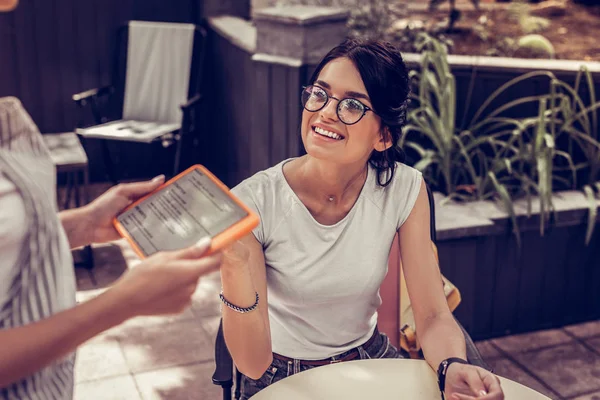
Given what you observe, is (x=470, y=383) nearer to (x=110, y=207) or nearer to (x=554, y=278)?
(x=110, y=207)

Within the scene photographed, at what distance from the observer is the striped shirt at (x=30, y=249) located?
1034 mm

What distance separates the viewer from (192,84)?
505 centimetres

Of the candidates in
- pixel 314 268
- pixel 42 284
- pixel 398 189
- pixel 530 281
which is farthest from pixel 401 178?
pixel 530 281

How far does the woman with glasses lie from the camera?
1875mm

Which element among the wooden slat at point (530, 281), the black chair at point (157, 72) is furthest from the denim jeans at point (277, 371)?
the black chair at point (157, 72)

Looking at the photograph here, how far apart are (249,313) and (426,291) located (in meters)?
0.49

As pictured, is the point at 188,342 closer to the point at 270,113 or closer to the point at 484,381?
the point at 270,113

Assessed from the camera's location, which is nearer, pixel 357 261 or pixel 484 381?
pixel 484 381

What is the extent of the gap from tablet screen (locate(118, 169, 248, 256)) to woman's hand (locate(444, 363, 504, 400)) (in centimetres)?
67

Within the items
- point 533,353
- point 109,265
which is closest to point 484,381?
point 533,353

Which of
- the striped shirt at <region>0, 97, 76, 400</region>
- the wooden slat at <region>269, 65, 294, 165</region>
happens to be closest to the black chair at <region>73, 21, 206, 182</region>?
the wooden slat at <region>269, 65, 294, 165</region>

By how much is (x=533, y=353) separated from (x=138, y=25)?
3.26m

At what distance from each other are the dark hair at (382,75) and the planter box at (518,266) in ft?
4.12

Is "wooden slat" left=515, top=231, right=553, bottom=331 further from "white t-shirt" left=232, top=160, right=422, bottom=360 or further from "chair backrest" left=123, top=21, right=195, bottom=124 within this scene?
"chair backrest" left=123, top=21, right=195, bottom=124
